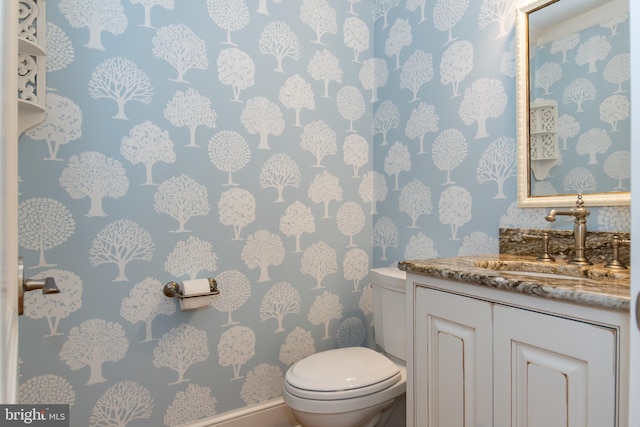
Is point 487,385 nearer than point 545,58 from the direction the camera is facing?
Yes

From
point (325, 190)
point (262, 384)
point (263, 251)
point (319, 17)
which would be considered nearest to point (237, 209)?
point (263, 251)

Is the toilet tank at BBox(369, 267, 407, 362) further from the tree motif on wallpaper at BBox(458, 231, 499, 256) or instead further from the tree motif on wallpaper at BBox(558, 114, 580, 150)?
the tree motif on wallpaper at BBox(558, 114, 580, 150)

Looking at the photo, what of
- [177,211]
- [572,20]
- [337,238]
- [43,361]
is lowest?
[43,361]

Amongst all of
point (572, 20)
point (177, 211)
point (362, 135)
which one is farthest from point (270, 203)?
point (572, 20)

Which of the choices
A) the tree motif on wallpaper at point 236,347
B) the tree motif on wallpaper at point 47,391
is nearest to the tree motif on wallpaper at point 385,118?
the tree motif on wallpaper at point 236,347

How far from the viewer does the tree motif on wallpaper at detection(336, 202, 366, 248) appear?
2092mm

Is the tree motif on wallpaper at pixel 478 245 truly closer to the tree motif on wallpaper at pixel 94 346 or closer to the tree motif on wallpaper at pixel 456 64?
the tree motif on wallpaper at pixel 456 64

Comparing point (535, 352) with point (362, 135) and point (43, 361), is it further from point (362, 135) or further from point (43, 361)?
point (43, 361)

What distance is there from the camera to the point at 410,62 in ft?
6.41

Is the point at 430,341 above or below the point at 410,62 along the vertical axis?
below

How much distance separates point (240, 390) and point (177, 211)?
2.89 ft

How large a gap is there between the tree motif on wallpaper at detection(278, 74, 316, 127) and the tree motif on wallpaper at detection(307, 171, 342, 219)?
293mm

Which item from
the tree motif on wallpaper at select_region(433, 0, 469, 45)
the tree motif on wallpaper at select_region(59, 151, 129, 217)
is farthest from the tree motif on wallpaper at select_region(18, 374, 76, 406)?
the tree motif on wallpaper at select_region(433, 0, 469, 45)

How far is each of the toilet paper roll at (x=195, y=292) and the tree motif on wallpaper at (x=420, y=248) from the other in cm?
97
